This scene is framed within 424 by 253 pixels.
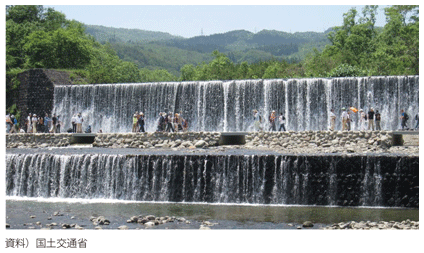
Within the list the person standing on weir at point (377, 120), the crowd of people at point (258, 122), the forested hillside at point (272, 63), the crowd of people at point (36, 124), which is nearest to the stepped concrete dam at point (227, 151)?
the crowd of people at point (36, 124)

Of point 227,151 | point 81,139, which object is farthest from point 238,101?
point 227,151

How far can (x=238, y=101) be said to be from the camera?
33406 mm

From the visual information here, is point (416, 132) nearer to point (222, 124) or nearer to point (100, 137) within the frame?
point (222, 124)

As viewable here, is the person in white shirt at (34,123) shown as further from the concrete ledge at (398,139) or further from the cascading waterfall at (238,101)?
the concrete ledge at (398,139)

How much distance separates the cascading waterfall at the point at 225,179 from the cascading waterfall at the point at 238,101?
1326 cm

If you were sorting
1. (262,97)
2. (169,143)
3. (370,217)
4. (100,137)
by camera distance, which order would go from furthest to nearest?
(262,97) → (100,137) → (169,143) → (370,217)

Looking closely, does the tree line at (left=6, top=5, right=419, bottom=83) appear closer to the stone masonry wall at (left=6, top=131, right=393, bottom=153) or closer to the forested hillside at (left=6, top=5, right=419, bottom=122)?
the forested hillside at (left=6, top=5, right=419, bottom=122)

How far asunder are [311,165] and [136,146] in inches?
443

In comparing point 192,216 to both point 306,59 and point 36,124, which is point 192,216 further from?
point 306,59

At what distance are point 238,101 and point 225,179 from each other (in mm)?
14521

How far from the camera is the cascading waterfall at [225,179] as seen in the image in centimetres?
1825

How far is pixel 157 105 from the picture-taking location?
35000 millimetres

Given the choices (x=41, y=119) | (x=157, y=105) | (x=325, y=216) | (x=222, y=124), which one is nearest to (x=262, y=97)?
(x=222, y=124)

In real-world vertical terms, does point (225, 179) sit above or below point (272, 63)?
below
